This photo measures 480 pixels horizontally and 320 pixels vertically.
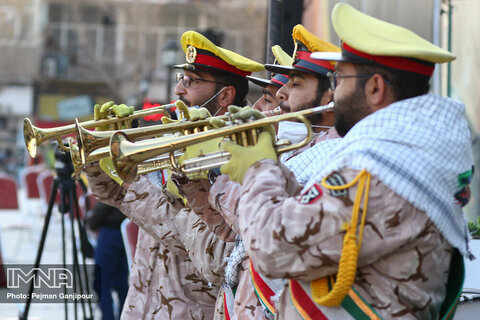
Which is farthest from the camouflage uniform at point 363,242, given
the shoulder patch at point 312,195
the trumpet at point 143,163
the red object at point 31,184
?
the red object at point 31,184

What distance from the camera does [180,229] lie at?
3561 mm

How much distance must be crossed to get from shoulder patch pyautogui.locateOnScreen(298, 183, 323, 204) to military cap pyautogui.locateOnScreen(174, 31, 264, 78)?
5.84ft

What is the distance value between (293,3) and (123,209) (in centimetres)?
258

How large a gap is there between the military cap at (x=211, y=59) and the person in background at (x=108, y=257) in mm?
3140

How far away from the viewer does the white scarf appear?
2166 millimetres

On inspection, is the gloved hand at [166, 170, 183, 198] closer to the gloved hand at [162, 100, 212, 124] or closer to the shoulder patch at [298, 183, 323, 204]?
the gloved hand at [162, 100, 212, 124]

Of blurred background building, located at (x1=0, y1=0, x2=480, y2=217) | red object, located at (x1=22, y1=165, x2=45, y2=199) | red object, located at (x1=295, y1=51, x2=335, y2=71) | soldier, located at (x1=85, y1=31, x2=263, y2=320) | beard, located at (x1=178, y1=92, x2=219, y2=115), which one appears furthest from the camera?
blurred background building, located at (x1=0, y1=0, x2=480, y2=217)

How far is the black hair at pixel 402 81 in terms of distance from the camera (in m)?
2.36

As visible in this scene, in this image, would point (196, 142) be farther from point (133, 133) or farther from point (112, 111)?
point (112, 111)

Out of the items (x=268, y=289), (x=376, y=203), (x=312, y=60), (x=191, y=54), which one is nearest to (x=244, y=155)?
(x=376, y=203)

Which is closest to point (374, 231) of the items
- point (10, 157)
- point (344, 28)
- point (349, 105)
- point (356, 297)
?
point (356, 297)

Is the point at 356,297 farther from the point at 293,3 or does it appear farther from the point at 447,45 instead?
the point at 447,45

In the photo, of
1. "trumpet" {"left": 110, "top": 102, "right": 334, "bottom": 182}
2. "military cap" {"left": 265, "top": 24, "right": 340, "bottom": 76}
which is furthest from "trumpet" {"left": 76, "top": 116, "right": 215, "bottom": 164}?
"military cap" {"left": 265, "top": 24, "right": 340, "bottom": 76}

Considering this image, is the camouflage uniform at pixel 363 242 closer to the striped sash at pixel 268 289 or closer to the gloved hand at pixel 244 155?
the gloved hand at pixel 244 155
